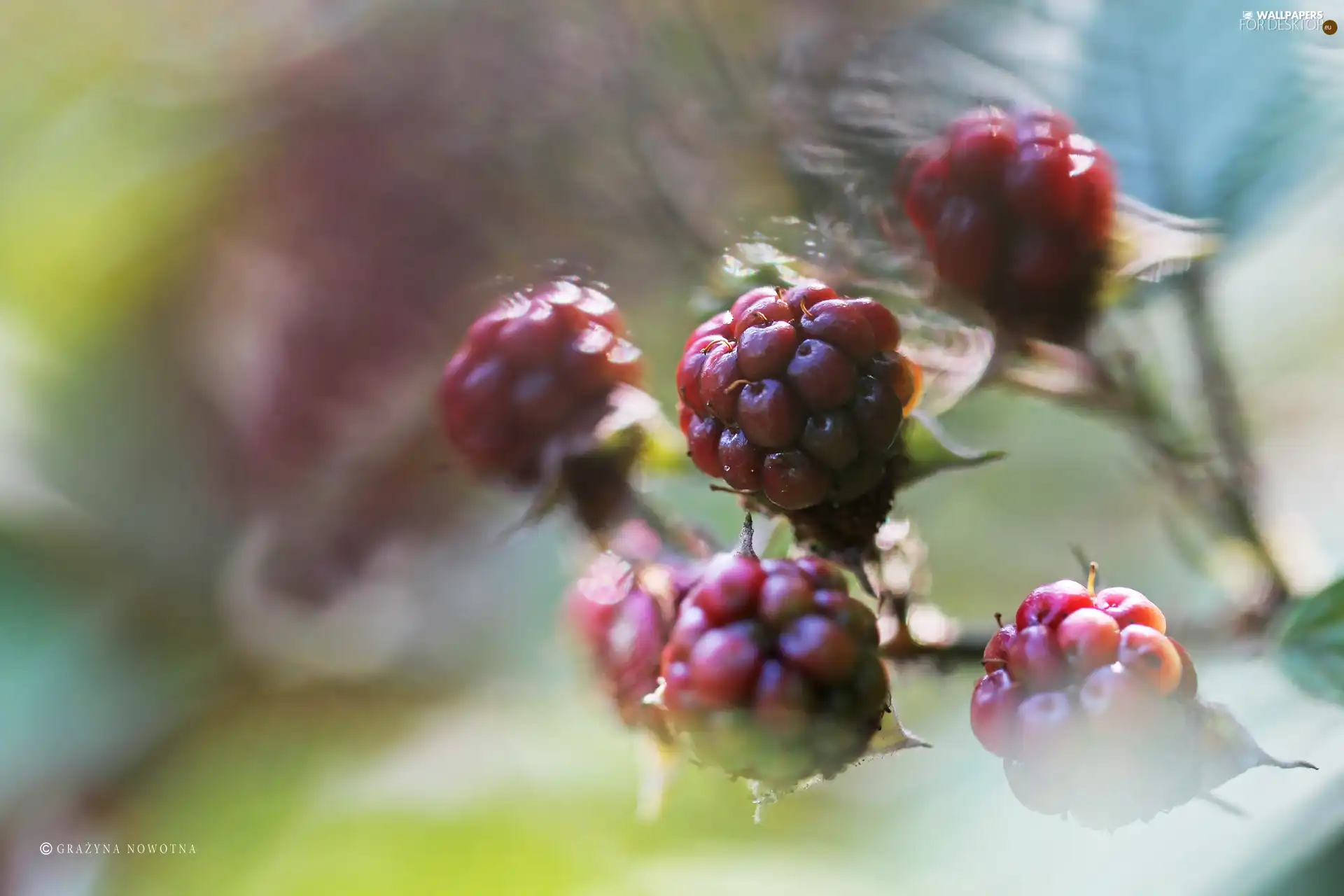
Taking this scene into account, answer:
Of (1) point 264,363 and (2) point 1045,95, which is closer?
(2) point 1045,95

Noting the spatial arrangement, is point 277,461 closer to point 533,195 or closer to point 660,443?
point 533,195

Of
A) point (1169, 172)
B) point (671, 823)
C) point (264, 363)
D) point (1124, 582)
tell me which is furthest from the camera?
point (264, 363)

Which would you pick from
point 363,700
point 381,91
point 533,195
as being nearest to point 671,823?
point 363,700

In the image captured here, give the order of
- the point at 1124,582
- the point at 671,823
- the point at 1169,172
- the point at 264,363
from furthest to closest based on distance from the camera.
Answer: the point at 264,363 → the point at 671,823 → the point at 1124,582 → the point at 1169,172

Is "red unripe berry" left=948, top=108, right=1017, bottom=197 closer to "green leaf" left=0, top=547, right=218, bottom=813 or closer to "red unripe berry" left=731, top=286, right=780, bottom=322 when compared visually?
"red unripe berry" left=731, top=286, right=780, bottom=322

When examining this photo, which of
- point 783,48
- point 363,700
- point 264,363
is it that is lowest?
point 363,700

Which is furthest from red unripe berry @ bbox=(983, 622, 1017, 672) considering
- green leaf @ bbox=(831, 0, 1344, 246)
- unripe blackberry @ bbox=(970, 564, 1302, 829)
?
green leaf @ bbox=(831, 0, 1344, 246)

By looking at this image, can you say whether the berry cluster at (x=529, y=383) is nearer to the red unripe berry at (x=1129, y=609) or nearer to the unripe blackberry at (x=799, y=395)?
the unripe blackberry at (x=799, y=395)
